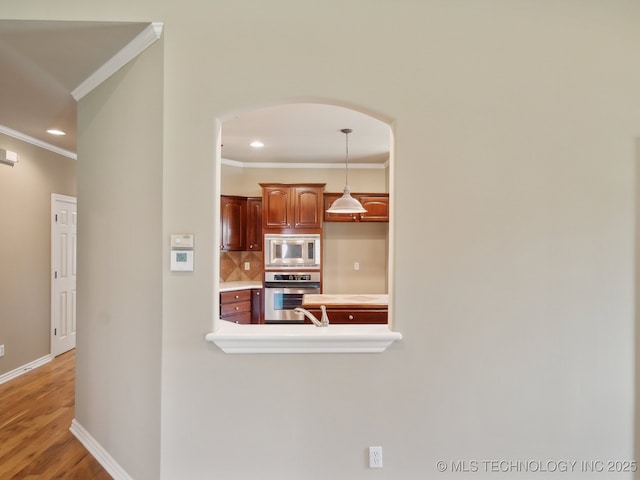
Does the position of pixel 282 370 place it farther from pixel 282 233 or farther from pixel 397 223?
pixel 282 233

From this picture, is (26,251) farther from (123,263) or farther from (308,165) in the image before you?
(308,165)

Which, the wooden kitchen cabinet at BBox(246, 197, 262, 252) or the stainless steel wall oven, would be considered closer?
the stainless steel wall oven

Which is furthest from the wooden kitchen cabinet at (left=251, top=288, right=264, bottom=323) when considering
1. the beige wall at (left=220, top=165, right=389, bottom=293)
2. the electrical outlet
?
the electrical outlet

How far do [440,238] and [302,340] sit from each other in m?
0.93

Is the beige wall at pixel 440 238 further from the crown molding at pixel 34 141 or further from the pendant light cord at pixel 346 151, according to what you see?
the crown molding at pixel 34 141

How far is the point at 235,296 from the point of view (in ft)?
15.9

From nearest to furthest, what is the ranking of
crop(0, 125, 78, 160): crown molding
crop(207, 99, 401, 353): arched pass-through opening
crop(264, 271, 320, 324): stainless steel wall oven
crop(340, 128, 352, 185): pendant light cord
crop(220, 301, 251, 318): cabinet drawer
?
crop(0, 125, 78, 160): crown molding < crop(207, 99, 401, 353): arched pass-through opening < crop(340, 128, 352, 185): pendant light cord < crop(220, 301, 251, 318): cabinet drawer < crop(264, 271, 320, 324): stainless steel wall oven

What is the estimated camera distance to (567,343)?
1909mm

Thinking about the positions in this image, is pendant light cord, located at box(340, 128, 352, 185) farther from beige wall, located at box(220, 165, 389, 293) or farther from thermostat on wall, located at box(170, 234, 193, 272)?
thermostat on wall, located at box(170, 234, 193, 272)

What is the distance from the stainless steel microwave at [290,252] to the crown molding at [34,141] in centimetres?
254

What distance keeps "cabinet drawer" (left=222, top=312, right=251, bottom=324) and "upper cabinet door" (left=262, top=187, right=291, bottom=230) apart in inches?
50.3

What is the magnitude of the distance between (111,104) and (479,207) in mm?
2322

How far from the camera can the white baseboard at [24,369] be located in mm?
3561

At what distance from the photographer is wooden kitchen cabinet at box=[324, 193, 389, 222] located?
203 inches
